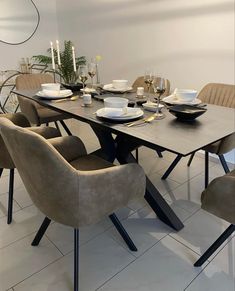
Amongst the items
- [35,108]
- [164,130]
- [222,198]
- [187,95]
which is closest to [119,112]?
[164,130]

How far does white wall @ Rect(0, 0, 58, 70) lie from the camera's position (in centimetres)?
409

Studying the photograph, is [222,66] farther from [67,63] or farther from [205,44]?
[67,63]

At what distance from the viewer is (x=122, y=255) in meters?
1.50

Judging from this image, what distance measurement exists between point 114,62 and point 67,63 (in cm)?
92

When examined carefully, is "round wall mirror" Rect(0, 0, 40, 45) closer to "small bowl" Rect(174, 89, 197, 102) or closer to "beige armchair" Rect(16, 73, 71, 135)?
"beige armchair" Rect(16, 73, 71, 135)

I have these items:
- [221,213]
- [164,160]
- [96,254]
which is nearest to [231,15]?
[164,160]

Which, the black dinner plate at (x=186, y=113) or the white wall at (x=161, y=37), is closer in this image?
the black dinner plate at (x=186, y=113)

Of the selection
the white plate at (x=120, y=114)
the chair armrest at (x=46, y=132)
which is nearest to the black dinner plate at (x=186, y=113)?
the white plate at (x=120, y=114)

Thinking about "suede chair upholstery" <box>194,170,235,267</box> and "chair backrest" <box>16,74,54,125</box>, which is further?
"chair backrest" <box>16,74,54,125</box>

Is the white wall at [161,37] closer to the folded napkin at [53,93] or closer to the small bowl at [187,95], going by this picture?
the small bowl at [187,95]

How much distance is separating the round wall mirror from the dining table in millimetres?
2655

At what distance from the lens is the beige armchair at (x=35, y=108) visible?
8.36ft

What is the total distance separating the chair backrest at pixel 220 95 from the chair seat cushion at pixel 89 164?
1.17 m

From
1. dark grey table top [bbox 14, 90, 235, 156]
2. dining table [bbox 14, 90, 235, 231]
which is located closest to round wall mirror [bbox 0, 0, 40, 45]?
dining table [bbox 14, 90, 235, 231]
